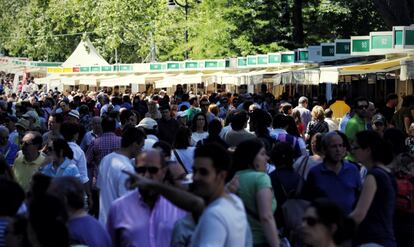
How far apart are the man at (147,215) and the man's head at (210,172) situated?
79 cm

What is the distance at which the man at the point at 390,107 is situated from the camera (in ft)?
63.7

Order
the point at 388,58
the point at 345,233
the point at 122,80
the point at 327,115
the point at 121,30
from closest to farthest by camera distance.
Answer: the point at 345,233 < the point at 327,115 < the point at 388,58 < the point at 122,80 < the point at 121,30

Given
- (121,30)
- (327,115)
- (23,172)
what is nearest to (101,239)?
(23,172)

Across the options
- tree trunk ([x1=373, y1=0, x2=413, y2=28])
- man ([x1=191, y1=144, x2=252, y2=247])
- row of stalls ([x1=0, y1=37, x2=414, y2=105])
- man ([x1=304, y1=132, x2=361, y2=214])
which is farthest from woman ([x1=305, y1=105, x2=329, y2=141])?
tree trunk ([x1=373, y1=0, x2=413, y2=28])

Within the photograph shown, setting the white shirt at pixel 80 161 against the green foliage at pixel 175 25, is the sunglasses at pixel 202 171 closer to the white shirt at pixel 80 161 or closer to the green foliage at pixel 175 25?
the white shirt at pixel 80 161

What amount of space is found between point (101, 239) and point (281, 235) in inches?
94.5

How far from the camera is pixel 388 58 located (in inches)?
1227

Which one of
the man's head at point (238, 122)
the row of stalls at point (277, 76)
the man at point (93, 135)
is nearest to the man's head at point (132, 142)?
the man's head at point (238, 122)

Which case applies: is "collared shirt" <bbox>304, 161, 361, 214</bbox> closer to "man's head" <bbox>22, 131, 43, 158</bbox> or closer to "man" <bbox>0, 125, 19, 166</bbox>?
"man's head" <bbox>22, 131, 43, 158</bbox>

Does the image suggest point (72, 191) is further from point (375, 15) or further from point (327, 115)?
point (375, 15)

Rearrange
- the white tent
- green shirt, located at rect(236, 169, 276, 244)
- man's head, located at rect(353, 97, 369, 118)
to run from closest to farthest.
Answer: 1. green shirt, located at rect(236, 169, 276, 244)
2. man's head, located at rect(353, 97, 369, 118)
3. the white tent

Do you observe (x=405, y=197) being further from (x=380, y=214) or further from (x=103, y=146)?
(x=103, y=146)

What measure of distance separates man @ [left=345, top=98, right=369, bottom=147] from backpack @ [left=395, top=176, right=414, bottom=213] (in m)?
4.57

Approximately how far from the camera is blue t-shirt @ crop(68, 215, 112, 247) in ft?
22.0
